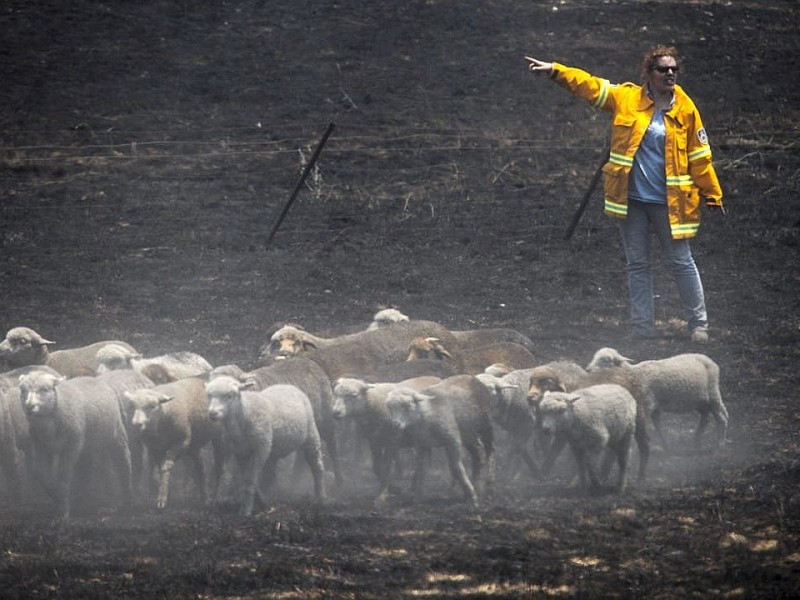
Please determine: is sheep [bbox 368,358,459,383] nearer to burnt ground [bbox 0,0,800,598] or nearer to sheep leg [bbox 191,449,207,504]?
burnt ground [bbox 0,0,800,598]

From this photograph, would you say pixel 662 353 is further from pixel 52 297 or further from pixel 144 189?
pixel 144 189

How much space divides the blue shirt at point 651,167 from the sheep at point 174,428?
14.7 feet

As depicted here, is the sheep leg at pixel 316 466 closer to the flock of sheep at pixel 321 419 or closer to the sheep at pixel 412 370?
the flock of sheep at pixel 321 419

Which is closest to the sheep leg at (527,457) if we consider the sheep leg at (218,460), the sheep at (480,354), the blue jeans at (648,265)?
the sheep at (480,354)

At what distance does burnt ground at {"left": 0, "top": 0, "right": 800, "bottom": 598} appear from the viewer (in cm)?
781

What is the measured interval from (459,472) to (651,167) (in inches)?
155

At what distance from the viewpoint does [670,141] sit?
11.8 metres

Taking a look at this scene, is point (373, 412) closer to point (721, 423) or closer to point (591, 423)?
point (591, 423)

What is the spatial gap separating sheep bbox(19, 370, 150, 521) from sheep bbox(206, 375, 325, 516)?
795mm

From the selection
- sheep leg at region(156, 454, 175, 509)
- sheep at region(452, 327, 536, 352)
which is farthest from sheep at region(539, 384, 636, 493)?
sheep leg at region(156, 454, 175, 509)

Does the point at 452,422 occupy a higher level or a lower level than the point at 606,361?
lower

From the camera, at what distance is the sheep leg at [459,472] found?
910 centimetres

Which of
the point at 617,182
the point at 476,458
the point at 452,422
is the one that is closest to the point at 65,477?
the point at 452,422

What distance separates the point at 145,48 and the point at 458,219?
7845mm
